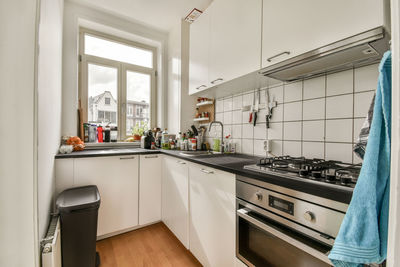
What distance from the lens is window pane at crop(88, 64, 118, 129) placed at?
2.34 m

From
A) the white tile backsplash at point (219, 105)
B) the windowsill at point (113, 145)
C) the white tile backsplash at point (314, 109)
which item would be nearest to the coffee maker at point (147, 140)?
the windowsill at point (113, 145)

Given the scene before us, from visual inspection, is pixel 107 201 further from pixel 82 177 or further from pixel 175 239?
pixel 175 239

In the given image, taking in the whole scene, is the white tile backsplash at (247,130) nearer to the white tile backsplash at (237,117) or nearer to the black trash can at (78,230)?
the white tile backsplash at (237,117)

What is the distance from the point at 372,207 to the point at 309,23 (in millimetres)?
952

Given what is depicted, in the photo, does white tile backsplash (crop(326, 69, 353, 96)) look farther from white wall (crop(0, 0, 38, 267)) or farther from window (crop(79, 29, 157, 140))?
window (crop(79, 29, 157, 140))

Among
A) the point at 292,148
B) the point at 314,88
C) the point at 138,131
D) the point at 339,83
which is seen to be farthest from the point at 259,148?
the point at 138,131

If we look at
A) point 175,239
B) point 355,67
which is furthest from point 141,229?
point 355,67

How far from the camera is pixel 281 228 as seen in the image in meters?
0.81

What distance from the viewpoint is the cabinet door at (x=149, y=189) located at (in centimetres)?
198

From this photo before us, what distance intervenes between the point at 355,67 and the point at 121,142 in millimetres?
2492

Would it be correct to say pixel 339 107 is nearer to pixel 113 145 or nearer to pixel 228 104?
pixel 228 104

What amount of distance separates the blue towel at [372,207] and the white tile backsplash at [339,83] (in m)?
0.78

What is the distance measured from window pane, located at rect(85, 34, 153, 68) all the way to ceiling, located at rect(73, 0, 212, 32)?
1.32ft

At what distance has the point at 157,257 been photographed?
1558mm
